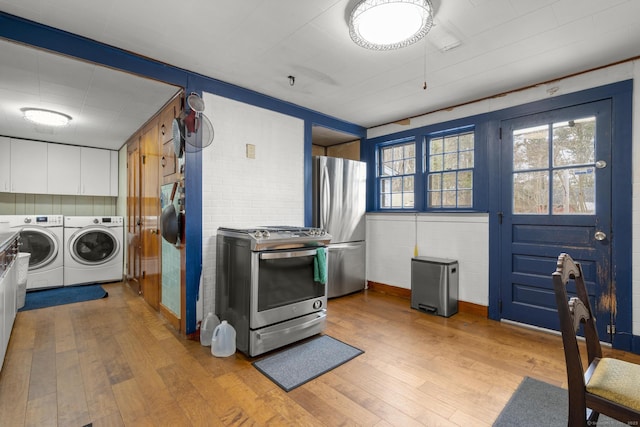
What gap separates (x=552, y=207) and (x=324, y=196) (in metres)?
2.43

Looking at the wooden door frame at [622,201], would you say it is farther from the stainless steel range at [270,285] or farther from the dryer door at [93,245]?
the dryer door at [93,245]

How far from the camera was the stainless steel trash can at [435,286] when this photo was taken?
11.1 ft

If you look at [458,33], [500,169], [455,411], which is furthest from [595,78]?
[455,411]

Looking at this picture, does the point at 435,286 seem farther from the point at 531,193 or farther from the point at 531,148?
the point at 531,148

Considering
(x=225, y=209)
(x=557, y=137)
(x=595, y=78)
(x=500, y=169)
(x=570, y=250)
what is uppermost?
(x=595, y=78)

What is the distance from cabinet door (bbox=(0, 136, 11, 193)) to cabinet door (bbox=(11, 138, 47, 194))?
0.04 m

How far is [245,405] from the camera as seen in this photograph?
181cm

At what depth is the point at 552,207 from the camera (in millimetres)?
2951

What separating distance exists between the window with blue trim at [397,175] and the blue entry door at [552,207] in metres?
1.17

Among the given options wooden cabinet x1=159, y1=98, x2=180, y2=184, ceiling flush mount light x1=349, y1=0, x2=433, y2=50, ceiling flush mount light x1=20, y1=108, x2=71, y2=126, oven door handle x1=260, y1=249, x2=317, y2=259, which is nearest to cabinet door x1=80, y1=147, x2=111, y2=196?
ceiling flush mount light x1=20, y1=108, x2=71, y2=126

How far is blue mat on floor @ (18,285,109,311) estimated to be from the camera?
377 cm

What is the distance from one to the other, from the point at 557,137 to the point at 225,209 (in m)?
3.30

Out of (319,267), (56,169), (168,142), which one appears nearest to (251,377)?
(319,267)

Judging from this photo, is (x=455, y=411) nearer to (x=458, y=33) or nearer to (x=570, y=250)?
(x=570, y=250)
